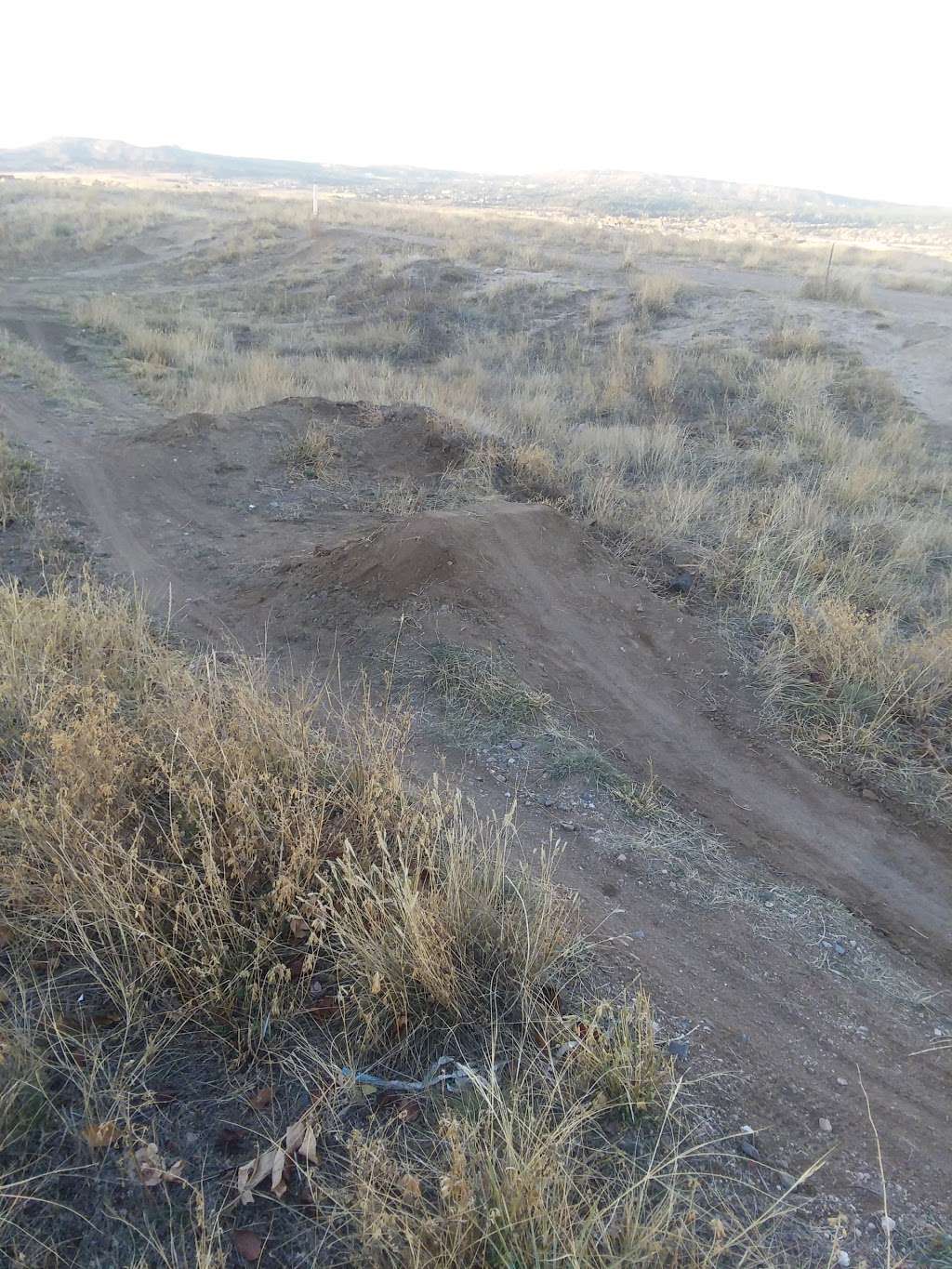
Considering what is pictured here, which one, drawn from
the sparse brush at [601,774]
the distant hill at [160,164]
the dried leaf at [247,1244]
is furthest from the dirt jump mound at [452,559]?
the distant hill at [160,164]

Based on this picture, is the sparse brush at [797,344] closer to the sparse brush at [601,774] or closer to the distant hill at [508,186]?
the sparse brush at [601,774]

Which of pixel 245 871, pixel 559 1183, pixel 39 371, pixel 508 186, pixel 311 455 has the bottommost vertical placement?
pixel 559 1183

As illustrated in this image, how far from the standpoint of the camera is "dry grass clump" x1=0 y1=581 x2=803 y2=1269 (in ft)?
5.86

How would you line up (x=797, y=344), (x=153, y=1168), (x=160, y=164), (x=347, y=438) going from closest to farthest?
(x=153, y=1168) → (x=347, y=438) → (x=797, y=344) → (x=160, y=164)

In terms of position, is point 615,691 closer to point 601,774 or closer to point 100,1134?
point 601,774

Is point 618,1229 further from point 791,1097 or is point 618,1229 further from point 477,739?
point 477,739

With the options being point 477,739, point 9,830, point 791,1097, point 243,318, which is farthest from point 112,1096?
point 243,318

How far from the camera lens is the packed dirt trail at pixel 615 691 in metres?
2.63

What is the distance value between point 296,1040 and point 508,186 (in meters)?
114

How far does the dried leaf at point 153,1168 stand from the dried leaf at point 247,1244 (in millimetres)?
→ 192

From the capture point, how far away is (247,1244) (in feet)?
6.04

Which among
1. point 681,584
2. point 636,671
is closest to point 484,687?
point 636,671

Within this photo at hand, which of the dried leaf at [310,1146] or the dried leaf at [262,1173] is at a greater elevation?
the dried leaf at [310,1146]

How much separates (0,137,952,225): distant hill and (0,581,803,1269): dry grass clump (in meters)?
67.4
